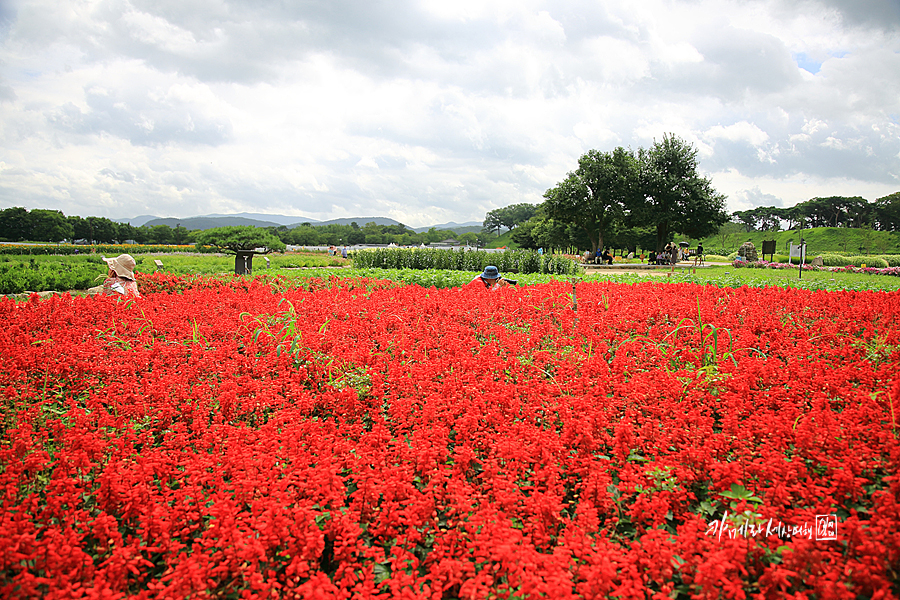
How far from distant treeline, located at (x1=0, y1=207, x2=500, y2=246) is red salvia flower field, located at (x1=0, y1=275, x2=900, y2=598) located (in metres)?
51.5

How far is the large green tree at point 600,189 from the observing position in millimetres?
35969

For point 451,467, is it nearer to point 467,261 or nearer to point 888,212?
point 467,261

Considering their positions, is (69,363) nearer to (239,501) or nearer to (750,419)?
(239,501)

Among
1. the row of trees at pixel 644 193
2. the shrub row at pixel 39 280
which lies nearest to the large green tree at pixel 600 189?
the row of trees at pixel 644 193

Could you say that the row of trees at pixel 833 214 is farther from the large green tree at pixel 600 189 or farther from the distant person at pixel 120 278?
the distant person at pixel 120 278

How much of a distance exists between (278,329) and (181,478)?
3123mm

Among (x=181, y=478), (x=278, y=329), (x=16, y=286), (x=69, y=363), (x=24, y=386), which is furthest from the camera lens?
(x=16, y=286)

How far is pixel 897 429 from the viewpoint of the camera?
100.0 inches

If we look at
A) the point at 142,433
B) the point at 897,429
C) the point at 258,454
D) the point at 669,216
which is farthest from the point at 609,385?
the point at 669,216

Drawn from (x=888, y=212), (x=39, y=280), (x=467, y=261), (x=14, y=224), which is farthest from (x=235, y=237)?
(x=888, y=212)

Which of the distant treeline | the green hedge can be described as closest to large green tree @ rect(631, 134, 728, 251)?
the green hedge

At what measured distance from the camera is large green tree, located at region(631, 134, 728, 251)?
1395 inches

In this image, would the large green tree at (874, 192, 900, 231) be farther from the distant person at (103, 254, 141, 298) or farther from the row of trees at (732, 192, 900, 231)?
the distant person at (103, 254, 141, 298)

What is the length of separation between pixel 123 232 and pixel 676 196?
78.5m
